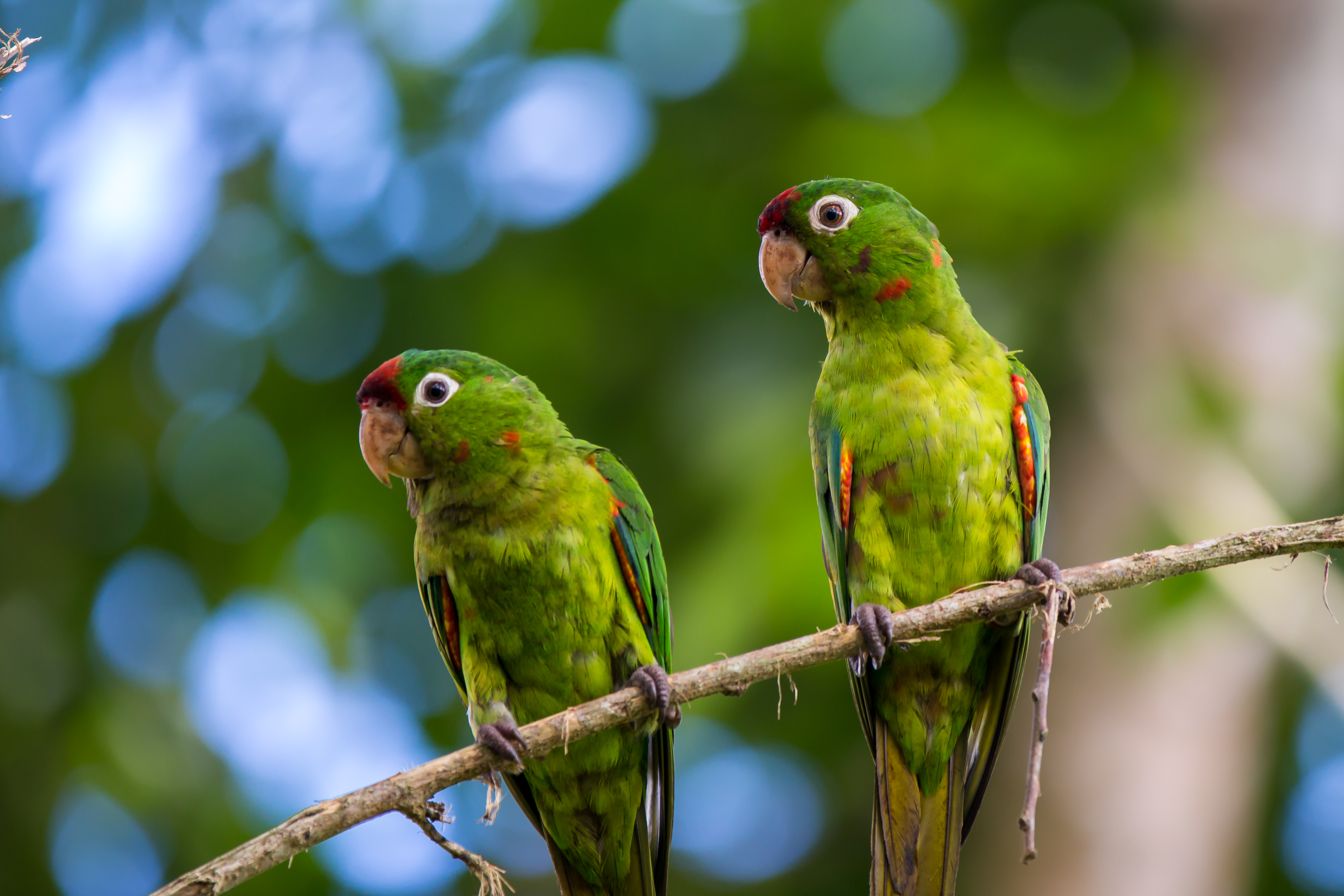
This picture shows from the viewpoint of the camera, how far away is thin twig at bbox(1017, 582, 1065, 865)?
242 centimetres

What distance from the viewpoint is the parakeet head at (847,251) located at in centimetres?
400

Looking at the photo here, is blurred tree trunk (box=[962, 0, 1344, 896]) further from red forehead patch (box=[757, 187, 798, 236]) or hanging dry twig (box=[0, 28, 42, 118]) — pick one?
hanging dry twig (box=[0, 28, 42, 118])

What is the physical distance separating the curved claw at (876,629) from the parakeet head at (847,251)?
113cm

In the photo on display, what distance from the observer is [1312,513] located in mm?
8602

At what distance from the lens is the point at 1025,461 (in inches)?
156

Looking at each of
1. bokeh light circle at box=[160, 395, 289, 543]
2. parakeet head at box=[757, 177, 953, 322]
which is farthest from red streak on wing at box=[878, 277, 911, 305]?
bokeh light circle at box=[160, 395, 289, 543]

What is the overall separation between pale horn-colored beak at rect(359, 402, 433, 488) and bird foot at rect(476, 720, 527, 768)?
2.99 feet

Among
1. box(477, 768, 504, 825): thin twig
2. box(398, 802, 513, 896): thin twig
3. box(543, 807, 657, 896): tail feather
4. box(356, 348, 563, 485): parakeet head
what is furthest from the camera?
box(543, 807, 657, 896): tail feather

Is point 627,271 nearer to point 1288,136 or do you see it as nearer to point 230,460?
point 230,460

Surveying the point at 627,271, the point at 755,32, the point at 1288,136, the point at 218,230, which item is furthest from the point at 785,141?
the point at 218,230

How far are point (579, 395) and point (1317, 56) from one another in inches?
273

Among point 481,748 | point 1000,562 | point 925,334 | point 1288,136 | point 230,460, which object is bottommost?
point 481,748

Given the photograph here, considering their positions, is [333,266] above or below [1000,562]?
above

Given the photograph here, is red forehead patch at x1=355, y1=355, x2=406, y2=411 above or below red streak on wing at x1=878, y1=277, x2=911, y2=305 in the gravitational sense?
below
